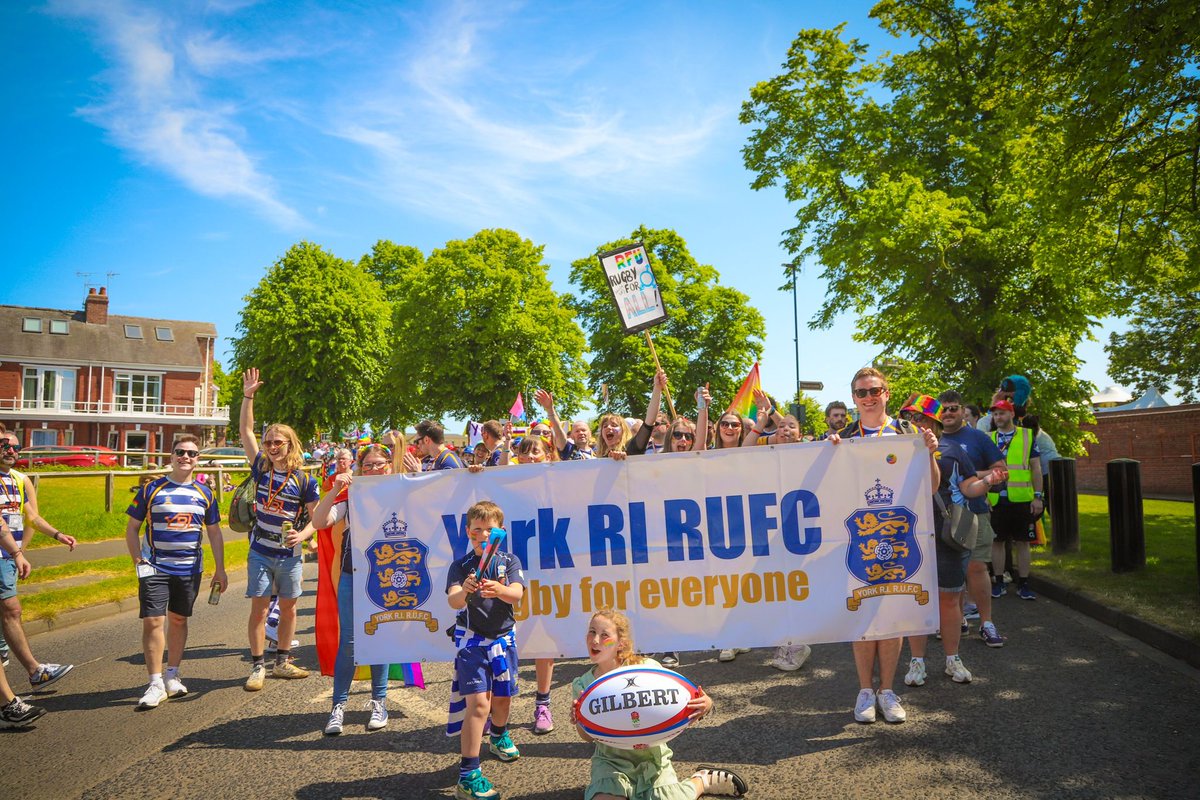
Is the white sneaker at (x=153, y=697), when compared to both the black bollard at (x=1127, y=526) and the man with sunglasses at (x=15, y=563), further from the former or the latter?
the black bollard at (x=1127, y=526)

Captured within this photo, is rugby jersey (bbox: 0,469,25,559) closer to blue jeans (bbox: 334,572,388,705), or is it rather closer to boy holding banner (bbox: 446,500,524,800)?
blue jeans (bbox: 334,572,388,705)

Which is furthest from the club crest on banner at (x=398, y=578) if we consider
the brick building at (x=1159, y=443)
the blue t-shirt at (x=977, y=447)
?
the brick building at (x=1159, y=443)

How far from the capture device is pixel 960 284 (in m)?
16.9

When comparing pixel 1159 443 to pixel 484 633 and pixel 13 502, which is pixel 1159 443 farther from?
pixel 13 502

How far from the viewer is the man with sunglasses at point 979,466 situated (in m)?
5.93

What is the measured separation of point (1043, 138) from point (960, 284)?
6002 mm

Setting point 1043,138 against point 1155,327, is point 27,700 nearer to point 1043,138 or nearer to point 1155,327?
point 1043,138

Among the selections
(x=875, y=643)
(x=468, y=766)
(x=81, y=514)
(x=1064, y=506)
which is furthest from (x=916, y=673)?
(x=81, y=514)

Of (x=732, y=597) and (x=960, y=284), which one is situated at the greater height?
(x=960, y=284)

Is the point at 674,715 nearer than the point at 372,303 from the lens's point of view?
Yes

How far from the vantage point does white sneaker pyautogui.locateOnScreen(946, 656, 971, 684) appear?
224 inches

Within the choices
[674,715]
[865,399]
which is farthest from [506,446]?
[674,715]

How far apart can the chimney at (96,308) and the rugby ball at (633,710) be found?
2726 inches

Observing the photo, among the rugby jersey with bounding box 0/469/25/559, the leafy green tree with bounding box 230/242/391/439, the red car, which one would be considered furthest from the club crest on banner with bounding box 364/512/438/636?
the red car
